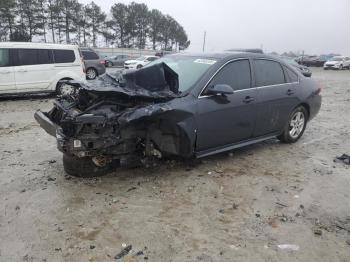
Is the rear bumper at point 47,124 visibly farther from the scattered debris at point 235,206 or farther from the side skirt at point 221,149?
the scattered debris at point 235,206

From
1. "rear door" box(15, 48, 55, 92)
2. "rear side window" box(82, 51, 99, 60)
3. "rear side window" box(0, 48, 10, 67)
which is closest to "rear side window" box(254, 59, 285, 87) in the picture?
"rear door" box(15, 48, 55, 92)

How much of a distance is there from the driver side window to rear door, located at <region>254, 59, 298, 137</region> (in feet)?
0.68

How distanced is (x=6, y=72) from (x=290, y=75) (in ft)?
28.9

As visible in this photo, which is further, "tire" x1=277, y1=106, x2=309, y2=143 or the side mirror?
"tire" x1=277, y1=106, x2=309, y2=143

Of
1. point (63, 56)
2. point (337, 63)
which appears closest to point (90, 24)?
point (337, 63)

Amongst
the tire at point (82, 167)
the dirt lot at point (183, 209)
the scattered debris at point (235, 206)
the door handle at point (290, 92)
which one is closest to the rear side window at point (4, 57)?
the dirt lot at point (183, 209)

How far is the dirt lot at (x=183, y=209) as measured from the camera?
348 centimetres

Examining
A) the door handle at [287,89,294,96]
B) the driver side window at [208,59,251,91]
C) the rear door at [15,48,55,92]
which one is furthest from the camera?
the rear door at [15,48,55,92]

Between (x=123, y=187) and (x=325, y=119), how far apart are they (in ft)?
22.6

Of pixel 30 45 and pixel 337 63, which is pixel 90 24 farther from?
pixel 30 45

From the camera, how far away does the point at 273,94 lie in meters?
6.22

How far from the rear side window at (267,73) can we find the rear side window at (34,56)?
27.9 ft

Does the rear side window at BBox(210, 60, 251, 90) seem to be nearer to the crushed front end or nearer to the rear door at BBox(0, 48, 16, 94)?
the crushed front end

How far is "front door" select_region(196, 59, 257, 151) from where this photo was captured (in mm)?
5160
